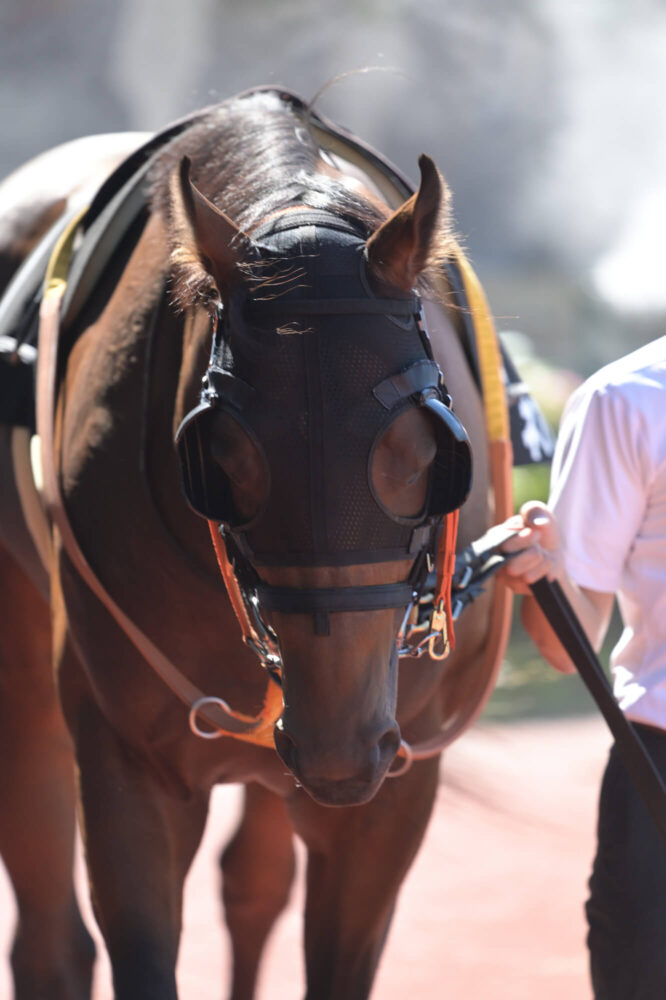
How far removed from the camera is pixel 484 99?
14.1 m

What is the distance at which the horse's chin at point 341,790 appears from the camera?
63.4 inches

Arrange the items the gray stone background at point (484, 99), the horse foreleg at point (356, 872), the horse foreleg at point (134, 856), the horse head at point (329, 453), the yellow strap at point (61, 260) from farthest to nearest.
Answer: the gray stone background at point (484, 99)
the yellow strap at point (61, 260)
the horse foreleg at point (356, 872)
the horse foreleg at point (134, 856)
the horse head at point (329, 453)

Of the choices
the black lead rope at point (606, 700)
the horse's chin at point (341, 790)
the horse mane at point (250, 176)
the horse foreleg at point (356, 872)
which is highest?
the horse mane at point (250, 176)

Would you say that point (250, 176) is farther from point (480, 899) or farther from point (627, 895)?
point (480, 899)

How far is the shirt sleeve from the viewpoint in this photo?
200cm

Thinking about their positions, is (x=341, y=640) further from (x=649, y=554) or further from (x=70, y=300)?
(x=70, y=300)

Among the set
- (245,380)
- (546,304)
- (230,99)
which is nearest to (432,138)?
(546,304)

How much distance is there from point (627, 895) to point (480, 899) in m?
2.50

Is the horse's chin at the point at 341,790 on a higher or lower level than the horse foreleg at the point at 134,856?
higher

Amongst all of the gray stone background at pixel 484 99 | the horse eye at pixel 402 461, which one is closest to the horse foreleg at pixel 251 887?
the horse eye at pixel 402 461

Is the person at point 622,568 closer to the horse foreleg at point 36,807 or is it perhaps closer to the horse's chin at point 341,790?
the horse's chin at point 341,790

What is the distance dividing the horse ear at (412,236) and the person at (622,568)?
1.52 feet

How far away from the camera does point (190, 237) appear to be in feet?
5.61

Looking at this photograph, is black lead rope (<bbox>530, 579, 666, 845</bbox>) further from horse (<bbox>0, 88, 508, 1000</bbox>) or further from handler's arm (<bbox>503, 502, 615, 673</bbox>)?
horse (<bbox>0, 88, 508, 1000</bbox>)
